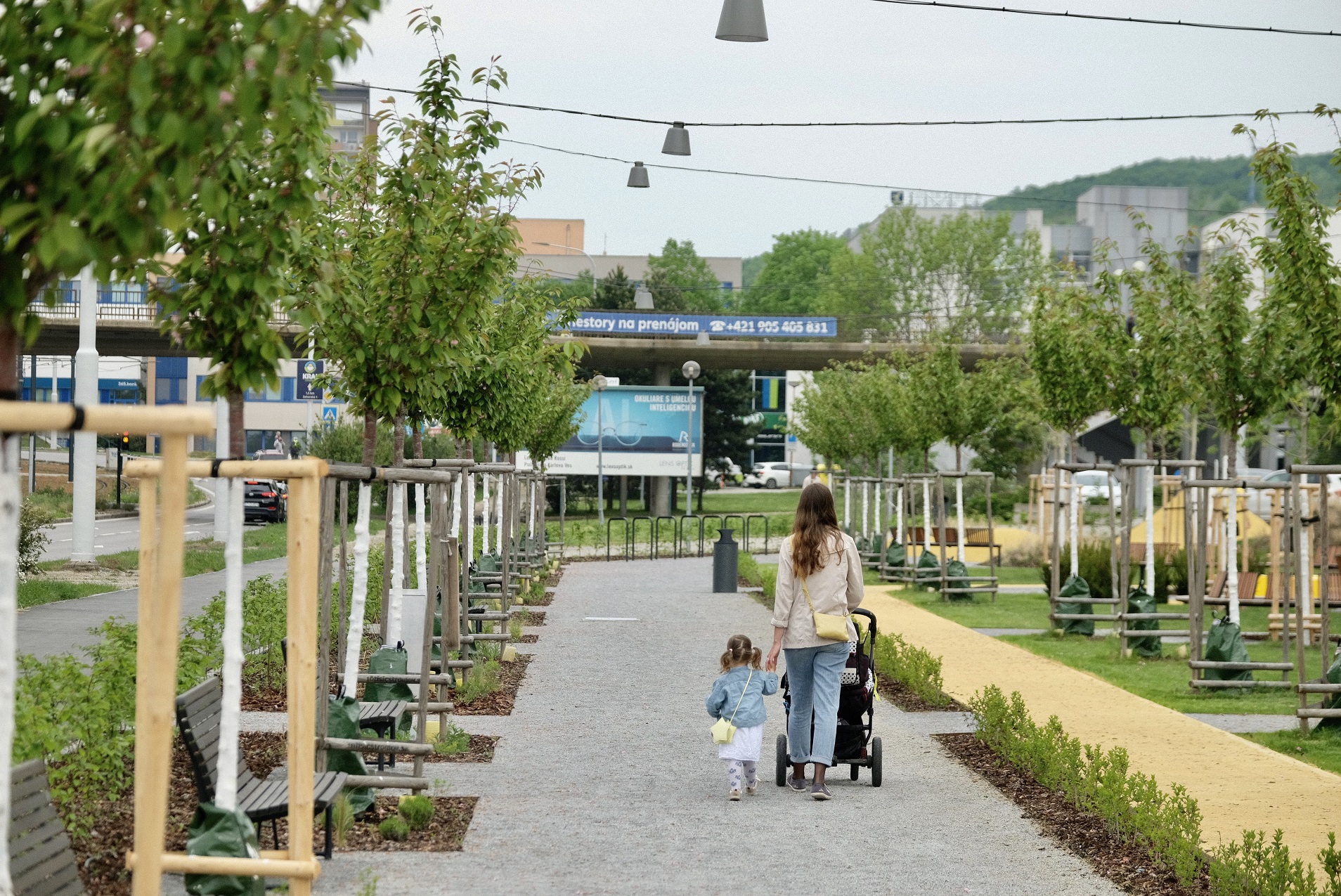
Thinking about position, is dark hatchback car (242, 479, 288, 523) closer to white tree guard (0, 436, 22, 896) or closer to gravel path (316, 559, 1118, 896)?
gravel path (316, 559, 1118, 896)

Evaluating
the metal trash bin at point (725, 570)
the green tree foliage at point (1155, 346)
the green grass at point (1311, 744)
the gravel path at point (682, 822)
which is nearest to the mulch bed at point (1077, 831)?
the gravel path at point (682, 822)

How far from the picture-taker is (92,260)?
153 inches

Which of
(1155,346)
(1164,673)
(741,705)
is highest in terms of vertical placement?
(1155,346)

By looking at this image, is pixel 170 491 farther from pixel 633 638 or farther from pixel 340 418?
pixel 340 418

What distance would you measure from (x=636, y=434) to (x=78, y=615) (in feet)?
111

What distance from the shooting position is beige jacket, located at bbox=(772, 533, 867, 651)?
925cm

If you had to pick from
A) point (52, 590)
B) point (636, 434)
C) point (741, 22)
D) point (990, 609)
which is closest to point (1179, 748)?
point (741, 22)

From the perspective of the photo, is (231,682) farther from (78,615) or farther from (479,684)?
(78,615)

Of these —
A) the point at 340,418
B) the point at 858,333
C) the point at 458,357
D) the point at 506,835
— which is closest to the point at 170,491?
the point at 506,835

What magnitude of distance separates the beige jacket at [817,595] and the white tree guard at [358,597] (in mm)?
2392

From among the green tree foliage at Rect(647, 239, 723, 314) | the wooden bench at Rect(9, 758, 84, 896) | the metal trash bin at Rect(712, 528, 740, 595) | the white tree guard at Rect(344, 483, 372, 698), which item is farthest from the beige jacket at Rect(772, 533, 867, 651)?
the green tree foliage at Rect(647, 239, 723, 314)

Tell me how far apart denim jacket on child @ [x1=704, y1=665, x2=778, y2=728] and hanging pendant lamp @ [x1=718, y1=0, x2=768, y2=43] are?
544 cm

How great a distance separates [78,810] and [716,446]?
64.4 meters

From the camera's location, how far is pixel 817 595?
927 centimetres
